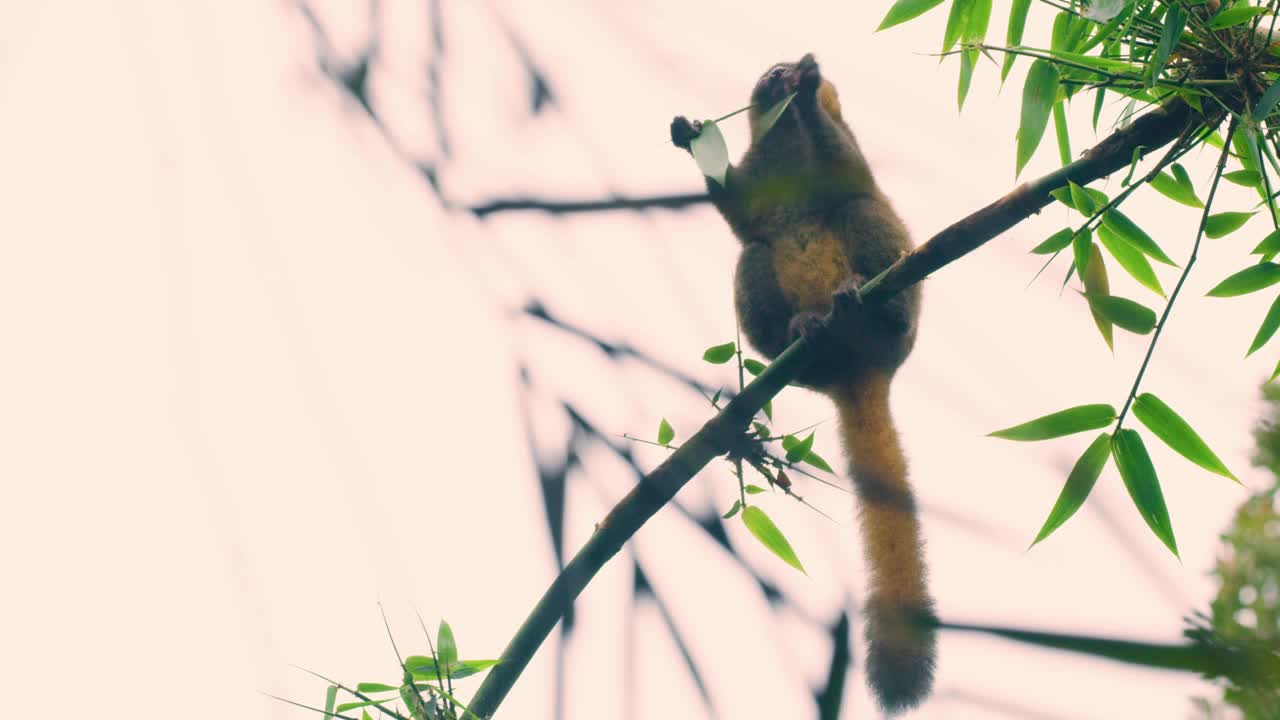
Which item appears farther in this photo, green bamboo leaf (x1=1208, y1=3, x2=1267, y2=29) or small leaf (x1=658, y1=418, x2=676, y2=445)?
small leaf (x1=658, y1=418, x2=676, y2=445)

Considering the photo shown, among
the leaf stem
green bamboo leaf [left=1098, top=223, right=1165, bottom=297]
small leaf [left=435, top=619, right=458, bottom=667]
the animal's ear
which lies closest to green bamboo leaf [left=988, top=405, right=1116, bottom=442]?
the leaf stem

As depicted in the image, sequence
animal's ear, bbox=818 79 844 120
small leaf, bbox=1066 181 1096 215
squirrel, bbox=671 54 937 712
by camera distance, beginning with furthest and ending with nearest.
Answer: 1. animal's ear, bbox=818 79 844 120
2. squirrel, bbox=671 54 937 712
3. small leaf, bbox=1066 181 1096 215

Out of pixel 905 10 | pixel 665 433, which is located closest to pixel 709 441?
pixel 665 433

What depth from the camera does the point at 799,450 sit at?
4.83 ft

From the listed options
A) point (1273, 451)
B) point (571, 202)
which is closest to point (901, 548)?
point (571, 202)

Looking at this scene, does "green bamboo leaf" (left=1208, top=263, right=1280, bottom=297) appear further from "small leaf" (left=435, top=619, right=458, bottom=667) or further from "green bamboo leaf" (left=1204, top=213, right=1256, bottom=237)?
"small leaf" (left=435, top=619, right=458, bottom=667)

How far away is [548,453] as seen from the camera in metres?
1.44

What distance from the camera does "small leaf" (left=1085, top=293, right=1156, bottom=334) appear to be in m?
1.07

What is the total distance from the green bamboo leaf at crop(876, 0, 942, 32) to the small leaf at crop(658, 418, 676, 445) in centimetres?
71

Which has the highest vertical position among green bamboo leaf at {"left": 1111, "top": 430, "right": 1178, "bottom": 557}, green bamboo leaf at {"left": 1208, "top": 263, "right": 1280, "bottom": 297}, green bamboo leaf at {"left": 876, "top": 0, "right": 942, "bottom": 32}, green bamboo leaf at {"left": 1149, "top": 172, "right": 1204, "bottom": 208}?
green bamboo leaf at {"left": 876, "top": 0, "right": 942, "bottom": 32}

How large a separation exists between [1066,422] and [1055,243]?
24 centimetres

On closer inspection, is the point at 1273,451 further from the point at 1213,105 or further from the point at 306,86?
the point at 306,86

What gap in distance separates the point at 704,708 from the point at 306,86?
128cm

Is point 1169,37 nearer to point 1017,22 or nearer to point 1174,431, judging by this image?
point 1017,22
